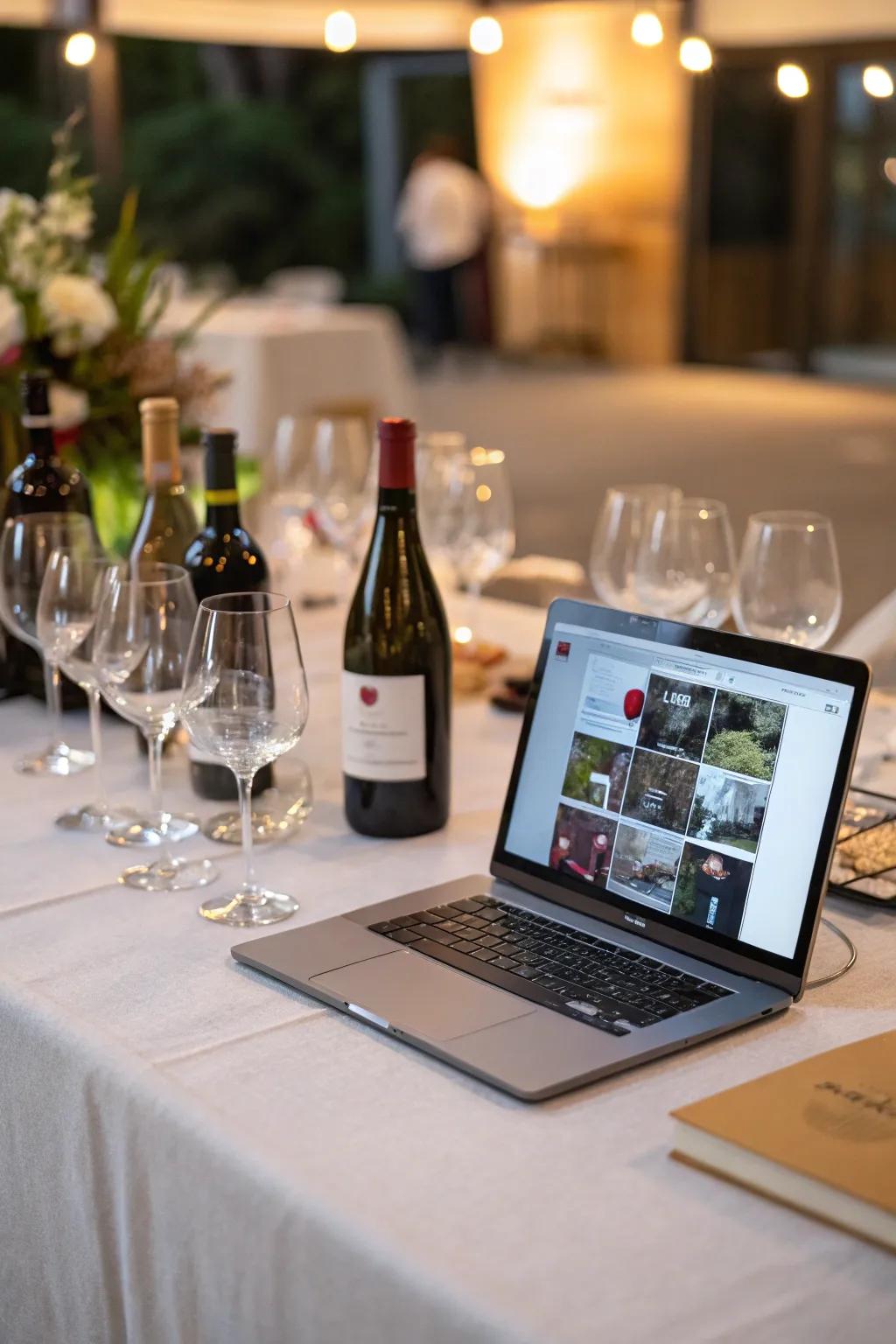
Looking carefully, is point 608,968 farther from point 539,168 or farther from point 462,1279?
point 539,168

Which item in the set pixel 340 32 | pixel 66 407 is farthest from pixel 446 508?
pixel 340 32

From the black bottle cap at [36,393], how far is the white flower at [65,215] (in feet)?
1.10

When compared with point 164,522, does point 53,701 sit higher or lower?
lower

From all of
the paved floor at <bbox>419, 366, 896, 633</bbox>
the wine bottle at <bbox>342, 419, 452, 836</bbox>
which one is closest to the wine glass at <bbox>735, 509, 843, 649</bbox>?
→ the wine bottle at <bbox>342, 419, 452, 836</bbox>

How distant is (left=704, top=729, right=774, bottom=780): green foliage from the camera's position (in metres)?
1.05

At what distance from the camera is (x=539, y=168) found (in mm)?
12375

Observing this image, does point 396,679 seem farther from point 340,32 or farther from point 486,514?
point 340,32

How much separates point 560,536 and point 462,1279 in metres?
5.56

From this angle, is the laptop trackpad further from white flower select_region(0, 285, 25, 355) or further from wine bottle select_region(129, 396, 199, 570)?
white flower select_region(0, 285, 25, 355)

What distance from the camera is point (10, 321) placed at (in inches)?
72.3

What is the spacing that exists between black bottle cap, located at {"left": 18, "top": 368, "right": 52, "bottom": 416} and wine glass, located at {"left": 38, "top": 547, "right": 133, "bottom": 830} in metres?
0.30

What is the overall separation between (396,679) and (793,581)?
416 millimetres

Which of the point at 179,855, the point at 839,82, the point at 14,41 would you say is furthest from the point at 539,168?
the point at 179,855

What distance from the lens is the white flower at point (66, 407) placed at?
1.86 m
